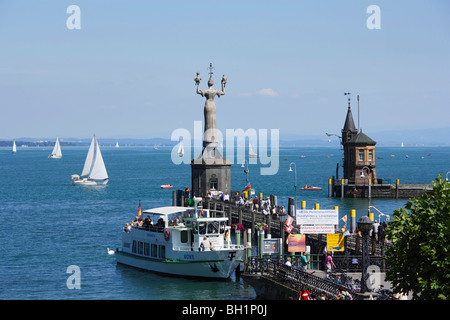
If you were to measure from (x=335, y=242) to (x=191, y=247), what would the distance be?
27.9 feet

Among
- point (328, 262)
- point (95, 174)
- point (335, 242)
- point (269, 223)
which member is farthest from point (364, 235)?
point (95, 174)

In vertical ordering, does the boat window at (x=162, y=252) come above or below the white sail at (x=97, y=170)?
below

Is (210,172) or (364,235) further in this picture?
(210,172)

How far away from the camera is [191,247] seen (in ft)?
138

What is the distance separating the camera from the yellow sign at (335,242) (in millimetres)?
37438

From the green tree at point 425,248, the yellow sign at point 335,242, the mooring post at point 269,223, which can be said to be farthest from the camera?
the mooring post at point 269,223

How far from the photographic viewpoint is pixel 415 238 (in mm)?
24172

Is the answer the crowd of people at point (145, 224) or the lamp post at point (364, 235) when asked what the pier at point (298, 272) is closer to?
the lamp post at point (364, 235)

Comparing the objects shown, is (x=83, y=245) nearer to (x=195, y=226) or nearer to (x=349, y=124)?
(x=195, y=226)

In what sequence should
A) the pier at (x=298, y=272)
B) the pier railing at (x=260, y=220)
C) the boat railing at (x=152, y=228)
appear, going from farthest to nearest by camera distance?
the boat railing at (x=152, y=228)
the pier railing at (x=260, y=220)
the pier at (x=298, y=272)

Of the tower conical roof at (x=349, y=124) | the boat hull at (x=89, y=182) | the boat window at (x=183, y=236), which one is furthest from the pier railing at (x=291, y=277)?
the boat hull at (x=89, y=182)

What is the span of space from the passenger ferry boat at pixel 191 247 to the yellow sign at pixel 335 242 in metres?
5.64

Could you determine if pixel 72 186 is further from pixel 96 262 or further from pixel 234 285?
pixel 234 285
